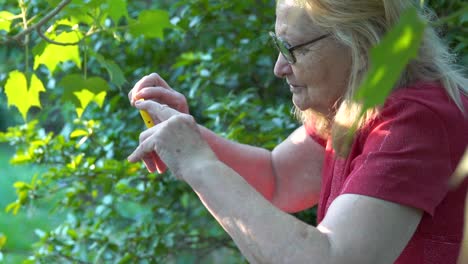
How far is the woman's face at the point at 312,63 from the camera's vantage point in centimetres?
212

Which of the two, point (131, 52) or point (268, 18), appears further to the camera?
point (131, 52)

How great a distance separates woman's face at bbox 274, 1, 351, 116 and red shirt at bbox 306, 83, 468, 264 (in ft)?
0.55

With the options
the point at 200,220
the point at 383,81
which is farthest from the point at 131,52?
the point at 383,81

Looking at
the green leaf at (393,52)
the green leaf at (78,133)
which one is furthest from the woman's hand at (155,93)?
→ the green leaf at (393,52)

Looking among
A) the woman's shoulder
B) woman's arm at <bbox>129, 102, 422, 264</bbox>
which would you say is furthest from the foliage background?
woman's arm at <bbox>129, 102, 422, 264</bbox>

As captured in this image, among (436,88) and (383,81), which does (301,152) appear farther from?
(383,81)

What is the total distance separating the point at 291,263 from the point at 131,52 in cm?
245

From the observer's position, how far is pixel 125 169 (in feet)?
12.0

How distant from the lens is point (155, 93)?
7.79ft

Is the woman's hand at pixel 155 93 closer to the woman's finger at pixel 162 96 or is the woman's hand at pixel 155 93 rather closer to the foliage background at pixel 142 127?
the woman's finger at pixel 162 96

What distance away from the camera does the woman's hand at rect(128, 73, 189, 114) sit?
2365 mm

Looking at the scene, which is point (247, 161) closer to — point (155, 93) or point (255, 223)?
point (155, 93)

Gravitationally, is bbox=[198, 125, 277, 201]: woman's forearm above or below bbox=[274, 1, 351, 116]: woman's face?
below

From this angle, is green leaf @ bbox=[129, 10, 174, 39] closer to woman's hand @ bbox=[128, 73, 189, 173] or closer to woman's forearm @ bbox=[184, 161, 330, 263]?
woman's hand @ bbox=[128, 73, 189, 173]
